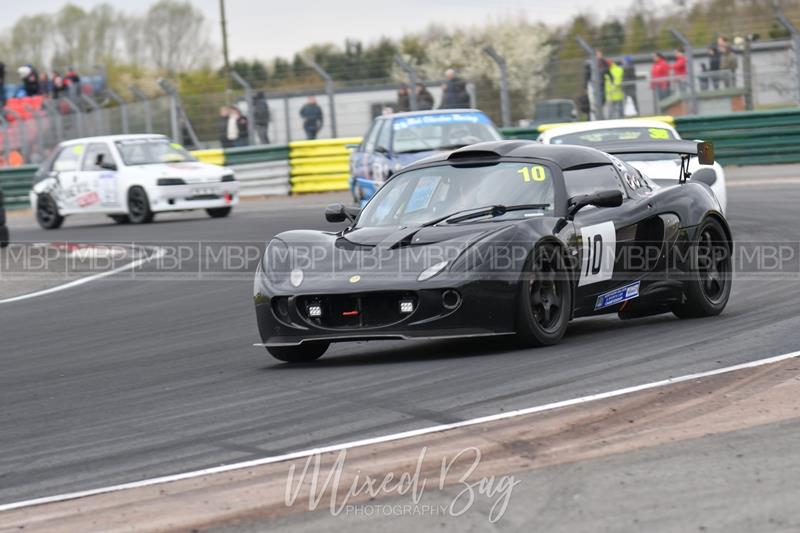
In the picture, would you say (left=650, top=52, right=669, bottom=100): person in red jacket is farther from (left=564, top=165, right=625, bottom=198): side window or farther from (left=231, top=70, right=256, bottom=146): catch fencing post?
(left=564, top=165, right=625, bottom=198): side window

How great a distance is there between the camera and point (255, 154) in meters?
29.0

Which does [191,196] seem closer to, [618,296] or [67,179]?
[67,179]

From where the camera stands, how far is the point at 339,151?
2827 cm

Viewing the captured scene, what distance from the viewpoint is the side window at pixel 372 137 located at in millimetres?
19844

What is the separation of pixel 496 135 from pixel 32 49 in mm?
92605

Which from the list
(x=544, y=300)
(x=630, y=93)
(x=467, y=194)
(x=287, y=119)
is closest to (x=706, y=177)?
(x=467, y=194)

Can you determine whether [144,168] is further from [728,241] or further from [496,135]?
[728,241]

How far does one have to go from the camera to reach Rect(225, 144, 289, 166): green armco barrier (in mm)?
28750

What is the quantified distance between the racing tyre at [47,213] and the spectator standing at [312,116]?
229 inches

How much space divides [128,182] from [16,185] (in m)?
9.48

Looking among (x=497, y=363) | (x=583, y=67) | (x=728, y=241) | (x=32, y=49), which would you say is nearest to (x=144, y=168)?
(x=583, y=67)

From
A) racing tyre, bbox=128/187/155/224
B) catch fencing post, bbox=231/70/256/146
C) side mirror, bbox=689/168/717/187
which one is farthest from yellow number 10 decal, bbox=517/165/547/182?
catch fencing post, bbox=231/70/256/146

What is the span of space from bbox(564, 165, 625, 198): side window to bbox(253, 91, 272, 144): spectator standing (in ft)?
64.8

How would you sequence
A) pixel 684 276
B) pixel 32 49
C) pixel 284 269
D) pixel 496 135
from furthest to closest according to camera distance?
pixel 32 49, pixel 496 135, pixel 684 276, pixel 284 269
